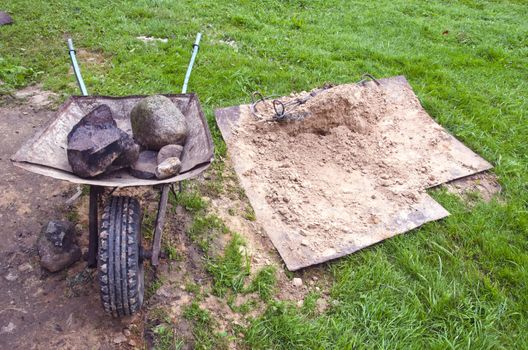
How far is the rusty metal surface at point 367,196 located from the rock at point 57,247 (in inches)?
56.5

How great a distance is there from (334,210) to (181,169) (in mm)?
1451

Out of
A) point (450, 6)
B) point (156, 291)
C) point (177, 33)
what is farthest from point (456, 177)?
point (450, 6)

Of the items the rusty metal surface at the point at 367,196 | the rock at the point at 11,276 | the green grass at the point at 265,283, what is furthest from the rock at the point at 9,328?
the rusty metal surface at the point at 367,196

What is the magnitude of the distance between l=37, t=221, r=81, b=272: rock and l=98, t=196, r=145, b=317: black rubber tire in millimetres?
640

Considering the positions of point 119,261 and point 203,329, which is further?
point 203,329

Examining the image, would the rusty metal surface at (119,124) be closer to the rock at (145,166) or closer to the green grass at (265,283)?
the rock at (145,166)

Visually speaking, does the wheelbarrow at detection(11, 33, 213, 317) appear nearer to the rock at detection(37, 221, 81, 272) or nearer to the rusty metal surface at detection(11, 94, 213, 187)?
the rusty metal surface at detection(11, 94, 213, 187)

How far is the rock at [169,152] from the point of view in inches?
115

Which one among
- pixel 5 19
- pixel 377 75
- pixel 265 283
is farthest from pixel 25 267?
pixel 5 19

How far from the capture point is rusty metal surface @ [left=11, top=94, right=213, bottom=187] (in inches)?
93.5

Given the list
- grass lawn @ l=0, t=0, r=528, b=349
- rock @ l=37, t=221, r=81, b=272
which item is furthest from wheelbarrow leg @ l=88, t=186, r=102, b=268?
grass lawn @ l=0, t=0, r=528, b=349

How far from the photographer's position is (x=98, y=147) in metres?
2.46

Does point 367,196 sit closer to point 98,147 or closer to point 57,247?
point 98,147

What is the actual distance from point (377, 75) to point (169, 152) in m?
3.70
